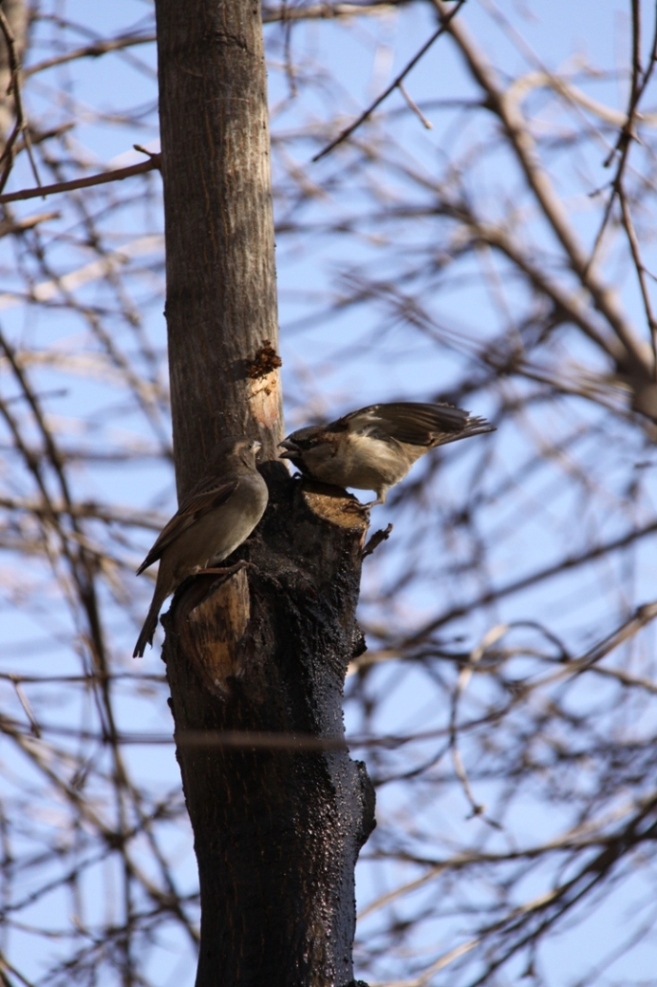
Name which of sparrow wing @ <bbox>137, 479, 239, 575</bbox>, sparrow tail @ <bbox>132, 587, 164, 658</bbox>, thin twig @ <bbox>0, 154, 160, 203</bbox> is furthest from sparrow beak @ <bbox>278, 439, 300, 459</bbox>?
thin twig @ <bbox>0, 154, 160, 203</bbox>

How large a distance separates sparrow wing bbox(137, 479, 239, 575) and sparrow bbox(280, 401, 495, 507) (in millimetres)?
523

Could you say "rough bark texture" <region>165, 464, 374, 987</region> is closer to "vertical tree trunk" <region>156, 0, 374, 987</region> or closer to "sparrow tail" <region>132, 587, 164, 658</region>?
"vertical tree trunk" <region>156, 0, 374, 987</region>

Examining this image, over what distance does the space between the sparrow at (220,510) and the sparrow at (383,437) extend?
533mm

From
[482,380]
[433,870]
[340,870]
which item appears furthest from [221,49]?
[433,870]

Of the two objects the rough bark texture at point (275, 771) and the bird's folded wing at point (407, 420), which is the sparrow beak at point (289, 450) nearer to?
the bird's folded wing at point (407, 420)

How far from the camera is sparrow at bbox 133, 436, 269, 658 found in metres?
3.02

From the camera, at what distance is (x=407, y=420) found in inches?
161

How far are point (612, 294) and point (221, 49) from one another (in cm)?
456

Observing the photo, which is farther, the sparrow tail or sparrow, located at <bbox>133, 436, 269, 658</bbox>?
the sparrow tail

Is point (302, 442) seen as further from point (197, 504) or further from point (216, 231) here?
point (216, 231)

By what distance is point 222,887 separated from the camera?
2512 millimetres

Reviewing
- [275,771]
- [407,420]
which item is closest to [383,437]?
[407,420]

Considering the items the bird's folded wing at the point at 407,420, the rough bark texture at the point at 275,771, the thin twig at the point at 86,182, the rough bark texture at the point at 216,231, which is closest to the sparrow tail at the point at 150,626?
the rough bark texture at the point at 216,231

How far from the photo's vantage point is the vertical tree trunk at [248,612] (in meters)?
2.46
